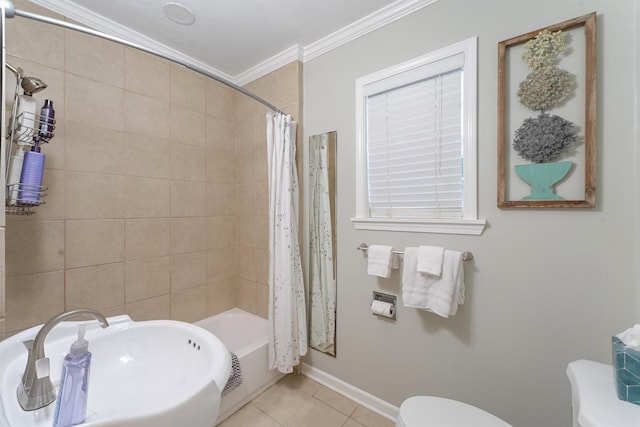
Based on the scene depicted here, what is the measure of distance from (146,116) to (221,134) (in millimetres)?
577

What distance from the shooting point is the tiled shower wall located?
1.38m

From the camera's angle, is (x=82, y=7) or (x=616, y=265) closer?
(x=616, y=265)

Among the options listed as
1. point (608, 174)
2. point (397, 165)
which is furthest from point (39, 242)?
point (608, 174)

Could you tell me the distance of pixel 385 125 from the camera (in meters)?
1.53

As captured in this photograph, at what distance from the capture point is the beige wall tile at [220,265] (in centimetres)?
215

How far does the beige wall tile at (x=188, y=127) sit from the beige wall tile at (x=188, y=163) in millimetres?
52

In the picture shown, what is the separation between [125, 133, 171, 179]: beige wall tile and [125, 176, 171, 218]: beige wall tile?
0.05m

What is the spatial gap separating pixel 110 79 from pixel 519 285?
2542 mm

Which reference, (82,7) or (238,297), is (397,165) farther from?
(82,7)

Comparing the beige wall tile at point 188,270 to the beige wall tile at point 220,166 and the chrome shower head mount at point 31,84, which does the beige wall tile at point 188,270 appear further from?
the chrome shower head mount at point 31,84

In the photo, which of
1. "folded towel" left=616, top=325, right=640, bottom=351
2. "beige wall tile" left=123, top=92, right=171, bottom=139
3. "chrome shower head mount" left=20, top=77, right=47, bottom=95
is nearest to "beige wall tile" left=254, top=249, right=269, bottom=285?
"beige wall tile" left=123, top=92, right=171, bottom=139

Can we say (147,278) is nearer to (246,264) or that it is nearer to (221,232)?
(221,232)

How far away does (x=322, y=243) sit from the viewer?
71.8 inches

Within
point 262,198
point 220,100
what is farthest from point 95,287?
point 220,100
